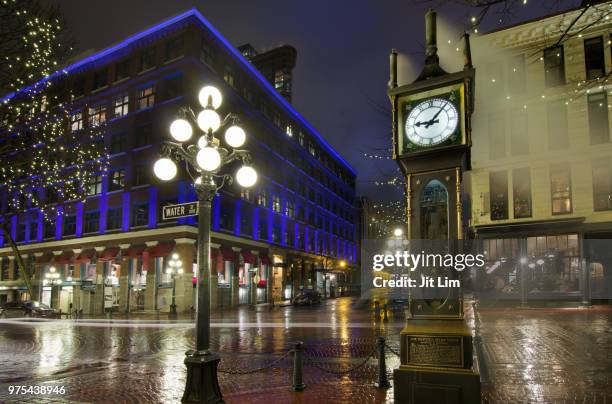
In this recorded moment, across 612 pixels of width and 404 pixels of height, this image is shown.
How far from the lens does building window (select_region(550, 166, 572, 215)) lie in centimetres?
2805

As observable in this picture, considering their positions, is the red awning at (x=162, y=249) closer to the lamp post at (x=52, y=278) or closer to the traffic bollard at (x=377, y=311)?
the lamp post at (x=52, y=278)

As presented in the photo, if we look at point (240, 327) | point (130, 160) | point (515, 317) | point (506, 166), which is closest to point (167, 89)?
point (130, 160)

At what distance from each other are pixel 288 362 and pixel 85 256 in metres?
32.9

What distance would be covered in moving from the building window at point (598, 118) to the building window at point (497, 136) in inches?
191

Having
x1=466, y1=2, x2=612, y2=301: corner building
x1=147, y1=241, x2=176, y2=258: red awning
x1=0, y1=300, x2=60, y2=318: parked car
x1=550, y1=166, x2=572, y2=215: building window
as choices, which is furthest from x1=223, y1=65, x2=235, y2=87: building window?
x1=550, y1=166, x2=572, y2=215: building window

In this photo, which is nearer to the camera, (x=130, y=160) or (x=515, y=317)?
(x=515, y=317)

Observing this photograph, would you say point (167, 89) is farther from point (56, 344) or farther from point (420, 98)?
point (420, 98)

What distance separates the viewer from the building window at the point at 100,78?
42.2 m

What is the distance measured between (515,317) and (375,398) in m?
16.7

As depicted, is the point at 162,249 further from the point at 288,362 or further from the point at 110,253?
the point at 288,362

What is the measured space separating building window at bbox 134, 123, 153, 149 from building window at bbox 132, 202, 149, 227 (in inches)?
196

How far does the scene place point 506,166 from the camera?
98.2ft

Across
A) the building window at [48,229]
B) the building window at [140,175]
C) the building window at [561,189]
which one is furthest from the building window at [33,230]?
the building window at [561,189]

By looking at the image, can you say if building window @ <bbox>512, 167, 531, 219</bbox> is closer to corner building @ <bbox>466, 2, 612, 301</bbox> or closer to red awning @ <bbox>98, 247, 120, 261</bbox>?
corner building @ <bbox>466, 2, 612, 301</bbox>
